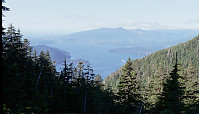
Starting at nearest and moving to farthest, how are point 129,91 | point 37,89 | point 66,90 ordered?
point 37,89 → point 66,90 → point 129,91

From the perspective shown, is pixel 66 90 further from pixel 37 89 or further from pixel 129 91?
pixel 129 91

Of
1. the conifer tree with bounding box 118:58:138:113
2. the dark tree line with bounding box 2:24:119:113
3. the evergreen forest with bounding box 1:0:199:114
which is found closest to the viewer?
the dark tree line with bounding box 2:24:119:113

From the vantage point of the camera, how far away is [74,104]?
23141 mm

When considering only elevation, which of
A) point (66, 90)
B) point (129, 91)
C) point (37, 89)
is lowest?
point (129, 91)

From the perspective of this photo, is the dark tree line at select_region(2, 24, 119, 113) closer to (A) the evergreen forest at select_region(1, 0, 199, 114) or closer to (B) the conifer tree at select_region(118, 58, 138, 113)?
(A) the evergreen forest at select_region(1, 0, 199, 114)

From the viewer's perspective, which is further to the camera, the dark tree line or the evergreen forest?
the evergreen forest

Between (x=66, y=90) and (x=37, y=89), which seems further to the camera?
(x=66, y=90)

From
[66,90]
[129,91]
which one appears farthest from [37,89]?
[129,91]

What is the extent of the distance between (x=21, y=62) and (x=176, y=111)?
19158mm

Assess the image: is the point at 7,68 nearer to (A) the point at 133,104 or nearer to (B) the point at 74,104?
(B) the point at 74,104

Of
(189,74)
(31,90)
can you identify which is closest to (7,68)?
(31,90)

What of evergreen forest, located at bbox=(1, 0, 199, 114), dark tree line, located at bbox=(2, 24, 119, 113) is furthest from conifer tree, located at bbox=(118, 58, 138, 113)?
dark tree line, located at bbox=(2, 24, 119, 113)

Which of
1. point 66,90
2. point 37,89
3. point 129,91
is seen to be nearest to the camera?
point 37,89

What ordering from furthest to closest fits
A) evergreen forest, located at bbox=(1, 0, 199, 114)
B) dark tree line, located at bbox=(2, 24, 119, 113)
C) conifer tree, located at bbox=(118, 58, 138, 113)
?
conifer tree, located at bbox=(118, 58, 138, 113) < evergreen forest, located at bbox=(1, 0, 199, 114) < dark tree line, located at bbox=(2, 24, 119, 113)
